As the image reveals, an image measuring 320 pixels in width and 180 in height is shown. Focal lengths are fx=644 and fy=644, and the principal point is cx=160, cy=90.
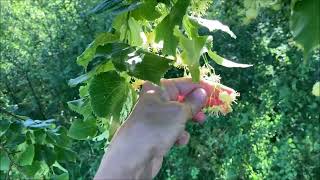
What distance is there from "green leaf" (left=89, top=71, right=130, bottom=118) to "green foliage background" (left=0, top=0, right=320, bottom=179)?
182 centimetres

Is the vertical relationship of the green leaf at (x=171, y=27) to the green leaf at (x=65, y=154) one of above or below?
above

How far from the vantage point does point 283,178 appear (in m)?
2.91

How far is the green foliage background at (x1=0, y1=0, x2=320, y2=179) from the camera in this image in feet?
9.92

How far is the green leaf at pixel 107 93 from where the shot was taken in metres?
0.59

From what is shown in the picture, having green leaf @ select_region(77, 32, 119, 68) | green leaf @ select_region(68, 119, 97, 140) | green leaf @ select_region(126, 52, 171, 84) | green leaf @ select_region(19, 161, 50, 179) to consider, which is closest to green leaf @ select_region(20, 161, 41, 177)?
green leaf @ select_region(19, 161, 50, 179)

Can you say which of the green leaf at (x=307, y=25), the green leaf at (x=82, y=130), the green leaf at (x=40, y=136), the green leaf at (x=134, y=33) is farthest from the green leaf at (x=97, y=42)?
the green leaf at (x=40, y=136)

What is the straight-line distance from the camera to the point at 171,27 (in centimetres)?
59

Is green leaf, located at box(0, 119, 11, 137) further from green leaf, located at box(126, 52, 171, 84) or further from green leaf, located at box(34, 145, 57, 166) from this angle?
green leaf, located at box(126, 52, 171, 84)

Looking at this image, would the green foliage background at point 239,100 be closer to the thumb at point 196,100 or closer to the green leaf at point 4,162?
the green leaf at point 4,162

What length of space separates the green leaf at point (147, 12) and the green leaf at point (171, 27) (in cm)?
4

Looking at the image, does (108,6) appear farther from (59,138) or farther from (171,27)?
(59,138)

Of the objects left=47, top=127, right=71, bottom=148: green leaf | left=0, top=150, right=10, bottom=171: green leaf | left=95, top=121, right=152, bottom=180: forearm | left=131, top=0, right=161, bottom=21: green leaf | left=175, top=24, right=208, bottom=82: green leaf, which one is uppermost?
left=131, top=0, right=161, bottom=21: green leaf

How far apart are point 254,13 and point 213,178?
242cm

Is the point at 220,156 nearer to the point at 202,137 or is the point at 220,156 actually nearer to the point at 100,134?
the point at 202,137
